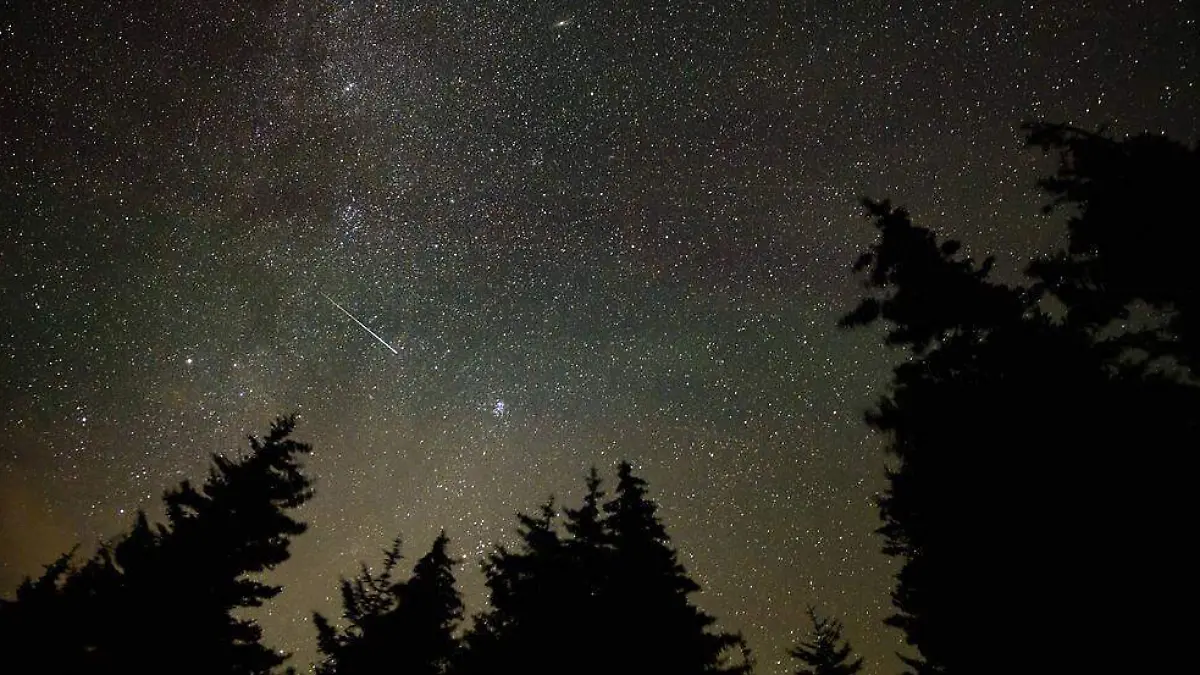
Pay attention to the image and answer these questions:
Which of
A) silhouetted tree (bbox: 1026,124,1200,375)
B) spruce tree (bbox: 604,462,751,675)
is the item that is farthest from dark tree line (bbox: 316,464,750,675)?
silhouetted tree (bbox: 1026,124,1200,375)

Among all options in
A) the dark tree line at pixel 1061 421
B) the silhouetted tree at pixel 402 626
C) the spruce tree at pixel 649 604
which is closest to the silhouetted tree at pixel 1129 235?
the dark tree line at pixel 1061 421

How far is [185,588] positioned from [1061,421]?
1500 cm

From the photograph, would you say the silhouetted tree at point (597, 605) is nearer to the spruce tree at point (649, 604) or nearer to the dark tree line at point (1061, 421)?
the spruce tree at point (649, 604)

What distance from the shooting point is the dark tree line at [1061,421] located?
23.9ft

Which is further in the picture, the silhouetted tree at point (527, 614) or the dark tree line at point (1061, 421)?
the silhouetted tree at point (527, 614)

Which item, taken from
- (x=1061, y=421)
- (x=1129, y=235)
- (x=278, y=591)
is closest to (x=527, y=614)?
(x=278, y=591)

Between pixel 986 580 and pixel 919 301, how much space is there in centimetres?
462

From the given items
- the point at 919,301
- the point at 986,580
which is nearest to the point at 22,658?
the point at 986,580

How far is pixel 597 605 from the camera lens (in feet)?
36.8

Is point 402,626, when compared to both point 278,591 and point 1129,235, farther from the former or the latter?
point 1129,235

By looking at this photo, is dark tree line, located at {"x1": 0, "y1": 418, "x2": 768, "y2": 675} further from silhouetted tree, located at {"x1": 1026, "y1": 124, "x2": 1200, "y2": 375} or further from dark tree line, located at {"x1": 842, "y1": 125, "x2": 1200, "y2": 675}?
silhouetted tree, located at {"x1": 1026, "y1": 124, "x2": 1200, "y2": 375}

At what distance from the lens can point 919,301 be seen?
10398mm

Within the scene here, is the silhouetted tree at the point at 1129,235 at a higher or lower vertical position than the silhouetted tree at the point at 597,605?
higher

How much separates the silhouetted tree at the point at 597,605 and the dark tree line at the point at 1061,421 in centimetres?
479
